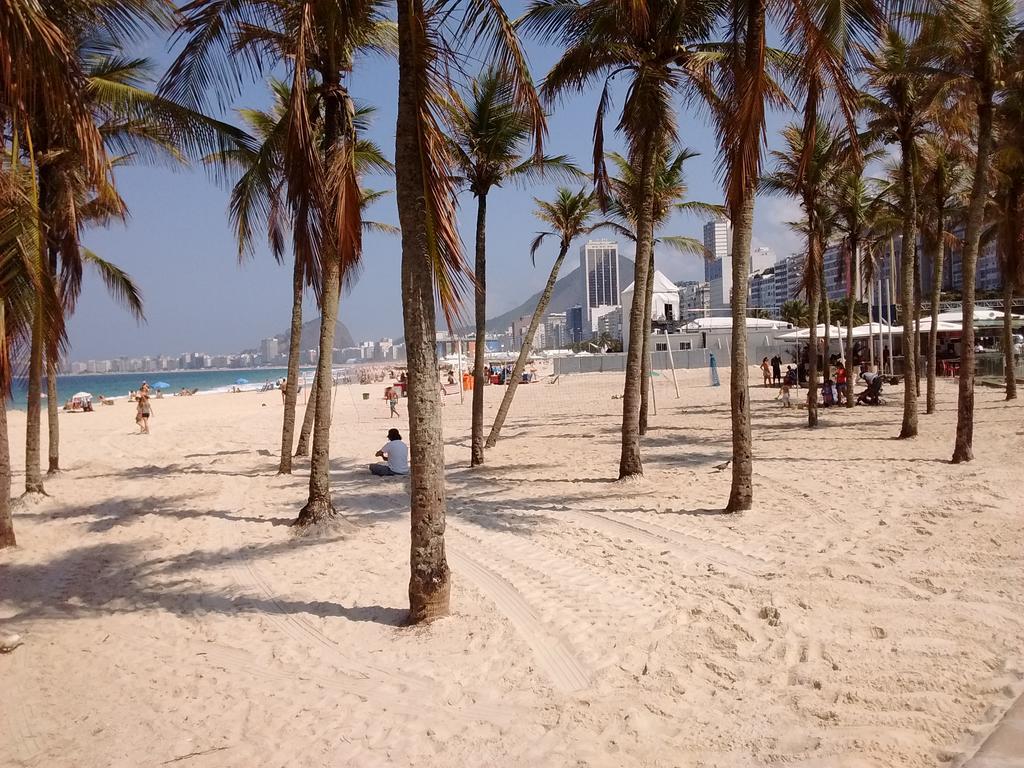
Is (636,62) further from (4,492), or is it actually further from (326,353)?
(4,492)

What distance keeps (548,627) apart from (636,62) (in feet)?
23.4

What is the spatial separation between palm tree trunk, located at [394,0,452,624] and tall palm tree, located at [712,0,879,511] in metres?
3.31

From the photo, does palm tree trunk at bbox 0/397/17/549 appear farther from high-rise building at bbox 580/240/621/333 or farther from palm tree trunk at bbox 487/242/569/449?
high-rise building at bbox 580/240/621/333

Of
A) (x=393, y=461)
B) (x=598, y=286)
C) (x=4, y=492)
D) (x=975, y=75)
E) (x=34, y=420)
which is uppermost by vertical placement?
(x=598, y=286)

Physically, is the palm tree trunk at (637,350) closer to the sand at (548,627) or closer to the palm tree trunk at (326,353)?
the sand at (548,627)

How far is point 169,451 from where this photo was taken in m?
16.0

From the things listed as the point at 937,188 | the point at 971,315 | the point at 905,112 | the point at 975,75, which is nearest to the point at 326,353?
the point at 971,315

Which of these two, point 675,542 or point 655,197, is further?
point 655,197

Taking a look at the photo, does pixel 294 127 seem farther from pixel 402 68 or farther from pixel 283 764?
pixel 283 764

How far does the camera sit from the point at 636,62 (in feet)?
28.5

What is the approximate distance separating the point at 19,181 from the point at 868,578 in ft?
26.4

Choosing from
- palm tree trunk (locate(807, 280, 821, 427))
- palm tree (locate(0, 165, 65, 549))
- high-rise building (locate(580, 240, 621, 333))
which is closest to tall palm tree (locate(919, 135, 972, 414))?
palm tree trunk (locate(807, 280, 821, 427))

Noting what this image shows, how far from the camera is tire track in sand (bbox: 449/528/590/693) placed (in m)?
3.86

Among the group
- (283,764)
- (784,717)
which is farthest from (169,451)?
(784,717)
